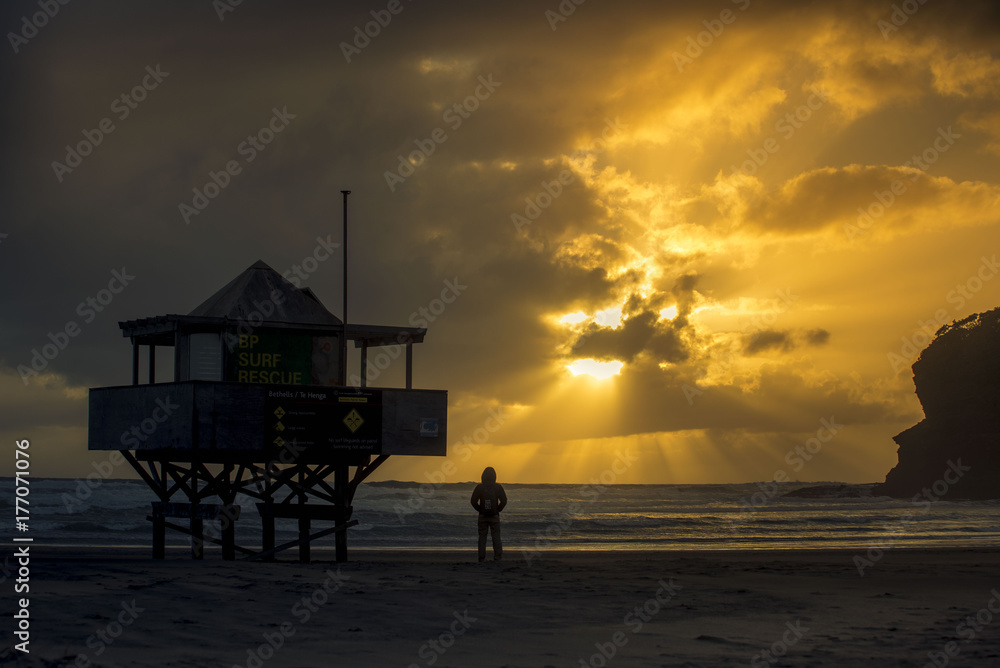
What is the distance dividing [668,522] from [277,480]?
36.1 meters

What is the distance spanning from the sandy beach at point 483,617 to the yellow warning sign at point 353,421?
3.18 metres

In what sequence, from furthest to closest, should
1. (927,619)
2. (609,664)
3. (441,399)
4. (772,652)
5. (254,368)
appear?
(441,399) < (254,368) < (927,619) < (772,652) < (609,664)

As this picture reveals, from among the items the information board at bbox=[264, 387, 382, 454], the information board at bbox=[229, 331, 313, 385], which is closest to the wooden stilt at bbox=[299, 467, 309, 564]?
the information board at bbox=[264, 387, 382, 454]

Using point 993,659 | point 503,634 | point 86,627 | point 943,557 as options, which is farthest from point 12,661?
point 943,557

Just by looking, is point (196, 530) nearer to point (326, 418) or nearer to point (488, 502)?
point (326, 418)

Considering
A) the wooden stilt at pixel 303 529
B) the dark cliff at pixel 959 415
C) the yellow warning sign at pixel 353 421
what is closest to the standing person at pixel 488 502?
the yellow warning sign at pixel 353 421

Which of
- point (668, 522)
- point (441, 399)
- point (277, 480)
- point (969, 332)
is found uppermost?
point (969, 332)

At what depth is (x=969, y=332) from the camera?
9319cm

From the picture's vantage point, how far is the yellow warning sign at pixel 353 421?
65.6 ft

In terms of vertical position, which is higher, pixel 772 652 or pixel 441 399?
pixel 441 399

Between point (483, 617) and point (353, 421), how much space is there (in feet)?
27.9

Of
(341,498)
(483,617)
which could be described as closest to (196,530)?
(341,498)

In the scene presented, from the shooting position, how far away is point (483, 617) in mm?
12273

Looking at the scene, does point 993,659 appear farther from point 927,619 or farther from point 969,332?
point 969,332
